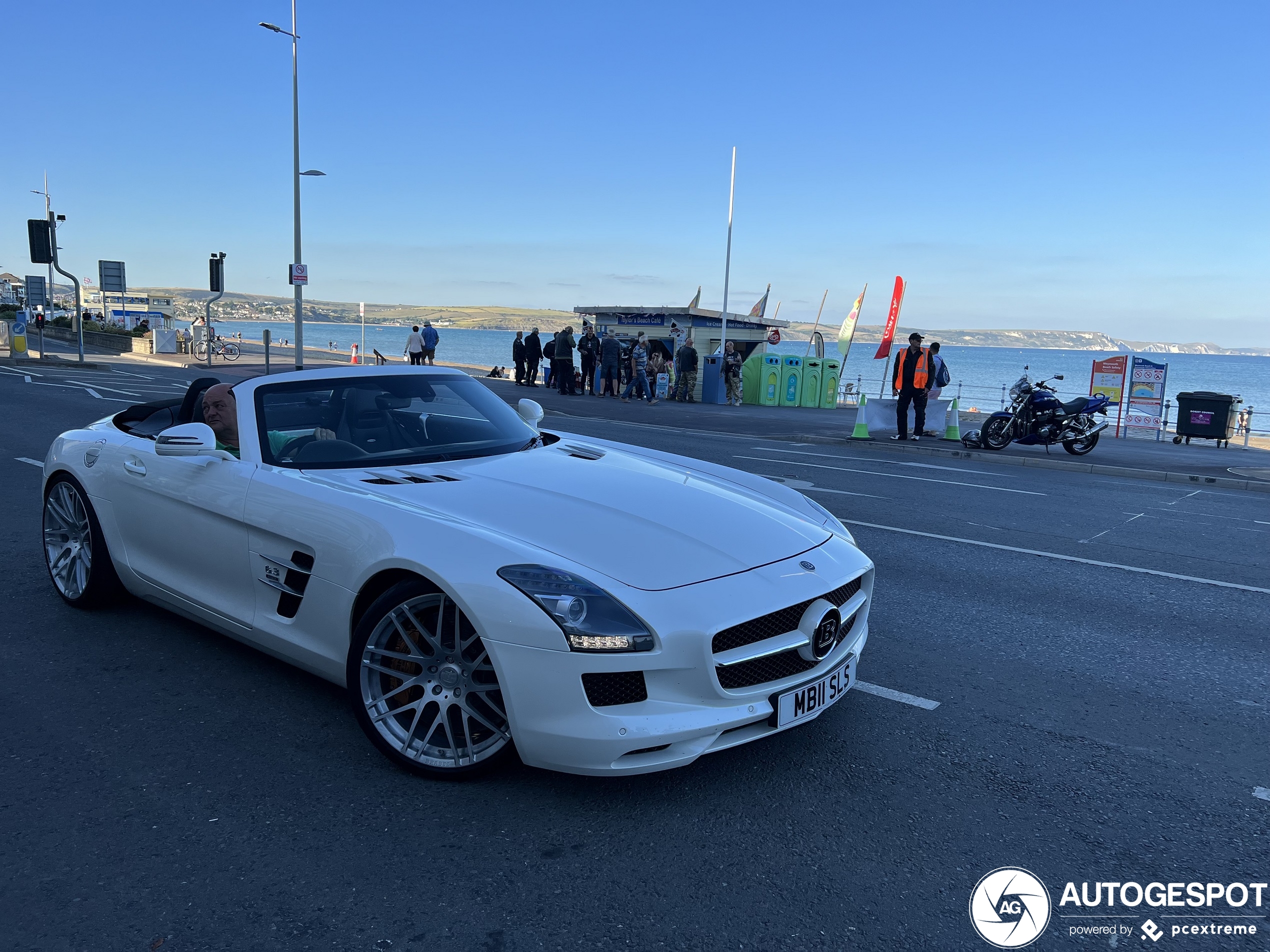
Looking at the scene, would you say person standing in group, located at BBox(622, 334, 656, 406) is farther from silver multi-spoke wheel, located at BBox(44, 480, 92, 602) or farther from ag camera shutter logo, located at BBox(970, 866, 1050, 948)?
ag camera shutter logo, located at BBox(970, 866, 1050, 948)

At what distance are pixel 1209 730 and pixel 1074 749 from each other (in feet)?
2.32

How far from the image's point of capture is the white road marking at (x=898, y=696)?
13.1 feet

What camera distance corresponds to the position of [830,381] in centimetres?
2777

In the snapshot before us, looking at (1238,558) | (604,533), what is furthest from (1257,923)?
(1238,558)

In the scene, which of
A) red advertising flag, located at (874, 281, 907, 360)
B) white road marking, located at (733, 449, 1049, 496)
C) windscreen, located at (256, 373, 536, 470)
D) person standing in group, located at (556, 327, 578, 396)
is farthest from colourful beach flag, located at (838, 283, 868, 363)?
windscreen, located at (256, 373, 536, 470)

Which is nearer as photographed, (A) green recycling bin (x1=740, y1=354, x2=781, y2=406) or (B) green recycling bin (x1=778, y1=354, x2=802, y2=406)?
(A) green recycling bin (x1=740, y1=354, x2=781, y2=406)

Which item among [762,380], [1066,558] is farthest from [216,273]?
[1066,558]

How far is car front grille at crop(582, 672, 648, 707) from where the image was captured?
2.87 metres

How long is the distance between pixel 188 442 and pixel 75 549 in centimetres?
153

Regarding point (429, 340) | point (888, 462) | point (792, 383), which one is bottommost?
point (888, 462)

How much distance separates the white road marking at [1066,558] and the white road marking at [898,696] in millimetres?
3593

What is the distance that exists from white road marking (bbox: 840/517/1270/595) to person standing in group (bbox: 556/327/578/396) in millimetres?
17086

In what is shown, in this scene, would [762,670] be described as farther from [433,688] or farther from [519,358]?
[519,358]

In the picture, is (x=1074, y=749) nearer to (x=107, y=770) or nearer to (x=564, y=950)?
(x=564, y=950)
